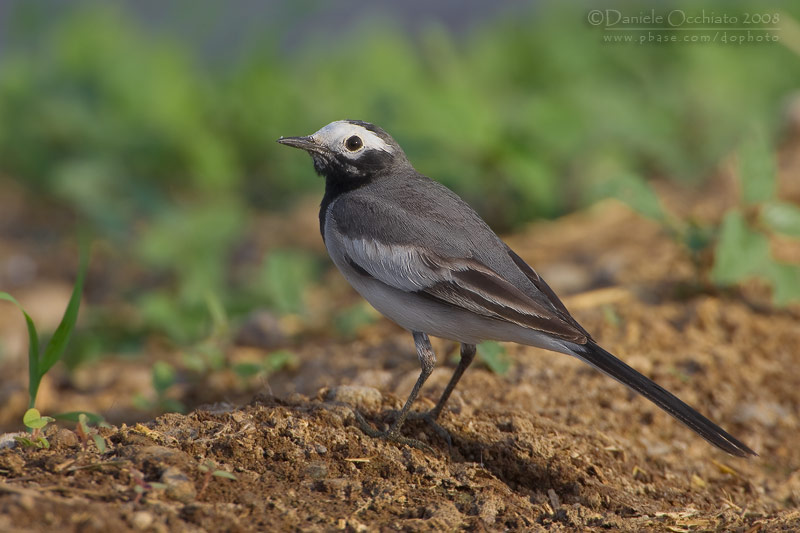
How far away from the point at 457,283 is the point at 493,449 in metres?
0.78

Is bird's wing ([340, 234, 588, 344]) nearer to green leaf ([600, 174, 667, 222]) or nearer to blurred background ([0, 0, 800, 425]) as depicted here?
blurred background ([0, 0, 800, 425])

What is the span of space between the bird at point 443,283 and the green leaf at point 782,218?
7.30ft

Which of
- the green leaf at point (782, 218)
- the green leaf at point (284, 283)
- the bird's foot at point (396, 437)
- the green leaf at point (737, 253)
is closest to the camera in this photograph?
the bird's foot at point (396, 437)

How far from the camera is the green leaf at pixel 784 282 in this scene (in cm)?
588

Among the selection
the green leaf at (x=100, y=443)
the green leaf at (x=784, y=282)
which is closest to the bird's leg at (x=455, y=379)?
the green leaf at (x=100, y=443)

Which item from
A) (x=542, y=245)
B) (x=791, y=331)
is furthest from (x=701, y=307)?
(x=542, y=245)

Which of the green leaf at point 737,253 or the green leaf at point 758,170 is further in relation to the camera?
the green leaf at point 758,170

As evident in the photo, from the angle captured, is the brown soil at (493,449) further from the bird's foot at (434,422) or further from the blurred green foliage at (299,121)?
the blurred green foliage at (299,121)

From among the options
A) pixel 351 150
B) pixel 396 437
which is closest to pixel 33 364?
pixel 396 437

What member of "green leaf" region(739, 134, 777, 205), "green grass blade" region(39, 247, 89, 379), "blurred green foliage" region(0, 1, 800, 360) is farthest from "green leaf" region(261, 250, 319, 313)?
"green leaf" region(739, 134, 777, 205)

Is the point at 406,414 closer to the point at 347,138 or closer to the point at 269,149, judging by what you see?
the point at 347,138

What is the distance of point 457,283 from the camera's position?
14.6 ft

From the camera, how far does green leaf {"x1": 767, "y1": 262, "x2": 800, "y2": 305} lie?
5.88 m

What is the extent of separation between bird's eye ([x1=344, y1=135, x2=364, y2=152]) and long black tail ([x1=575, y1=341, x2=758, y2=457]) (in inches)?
74.7
